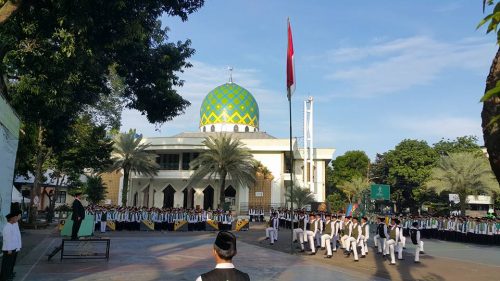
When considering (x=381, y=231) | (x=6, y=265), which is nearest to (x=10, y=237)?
(x=6, y=265)

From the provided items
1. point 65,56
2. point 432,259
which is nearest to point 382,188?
point 432,259

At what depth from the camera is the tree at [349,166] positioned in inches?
2569

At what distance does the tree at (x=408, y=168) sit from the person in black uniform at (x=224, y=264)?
52.8 metres

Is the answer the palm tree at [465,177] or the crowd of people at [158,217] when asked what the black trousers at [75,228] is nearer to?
the crowd of people at [158,217]

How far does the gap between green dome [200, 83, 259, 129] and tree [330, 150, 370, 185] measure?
17.5 meters

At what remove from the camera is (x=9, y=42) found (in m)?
10.7

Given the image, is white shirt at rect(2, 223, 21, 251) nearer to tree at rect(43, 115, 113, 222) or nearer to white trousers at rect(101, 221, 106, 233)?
white trousers at rect(101, 221, 106, 233)

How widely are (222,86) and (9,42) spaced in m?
45.7

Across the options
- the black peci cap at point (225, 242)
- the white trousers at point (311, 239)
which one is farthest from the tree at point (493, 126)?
the white trousers at point (311, 239)

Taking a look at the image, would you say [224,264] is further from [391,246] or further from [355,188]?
[355,188]

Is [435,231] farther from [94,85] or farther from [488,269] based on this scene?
[94,85]

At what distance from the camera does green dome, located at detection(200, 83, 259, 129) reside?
2117 inches

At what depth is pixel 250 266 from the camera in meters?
13.6

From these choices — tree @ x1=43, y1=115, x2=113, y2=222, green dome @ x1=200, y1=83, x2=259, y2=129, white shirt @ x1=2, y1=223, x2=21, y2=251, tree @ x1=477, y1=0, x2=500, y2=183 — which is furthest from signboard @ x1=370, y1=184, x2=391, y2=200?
tree @ x1=477, y1=0, x2=500, y2=183
